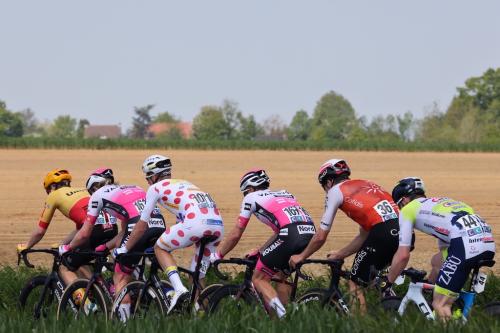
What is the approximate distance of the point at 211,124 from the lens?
167 m

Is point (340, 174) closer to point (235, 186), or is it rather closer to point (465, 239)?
point (465, 239)

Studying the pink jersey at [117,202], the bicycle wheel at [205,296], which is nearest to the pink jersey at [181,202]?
the bicycle wheel at [205,296]

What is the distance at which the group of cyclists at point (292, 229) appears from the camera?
927 cm

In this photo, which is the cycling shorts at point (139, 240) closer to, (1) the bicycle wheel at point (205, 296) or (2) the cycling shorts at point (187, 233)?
(2) the cycling shorts at point (187, 233)

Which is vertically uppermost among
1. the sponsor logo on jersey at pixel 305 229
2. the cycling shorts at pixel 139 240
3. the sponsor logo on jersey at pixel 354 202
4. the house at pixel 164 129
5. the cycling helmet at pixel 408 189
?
the cycling helmet at pixel 408 189

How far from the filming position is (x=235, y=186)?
116ft

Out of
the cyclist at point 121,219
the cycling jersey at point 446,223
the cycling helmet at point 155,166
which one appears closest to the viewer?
the cycling jersey at point 446,223

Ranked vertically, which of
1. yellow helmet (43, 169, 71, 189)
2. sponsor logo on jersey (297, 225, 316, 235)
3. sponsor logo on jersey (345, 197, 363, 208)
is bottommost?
sponsor logo on jersey (297, 225, 316, 235)

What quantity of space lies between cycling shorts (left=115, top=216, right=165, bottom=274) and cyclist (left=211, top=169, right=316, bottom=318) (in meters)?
0.91

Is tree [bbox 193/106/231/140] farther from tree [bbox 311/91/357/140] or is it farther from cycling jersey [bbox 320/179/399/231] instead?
cycling jersey [bbox 320/179/399/231]

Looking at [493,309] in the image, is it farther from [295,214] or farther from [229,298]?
[229,298]

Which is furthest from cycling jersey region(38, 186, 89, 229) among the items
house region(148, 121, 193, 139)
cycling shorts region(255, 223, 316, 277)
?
house region(148, 121, 193, 139)

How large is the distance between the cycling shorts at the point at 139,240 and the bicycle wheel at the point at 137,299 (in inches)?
20.4

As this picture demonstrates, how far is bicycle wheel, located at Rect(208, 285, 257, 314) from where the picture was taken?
9875 millimetres
